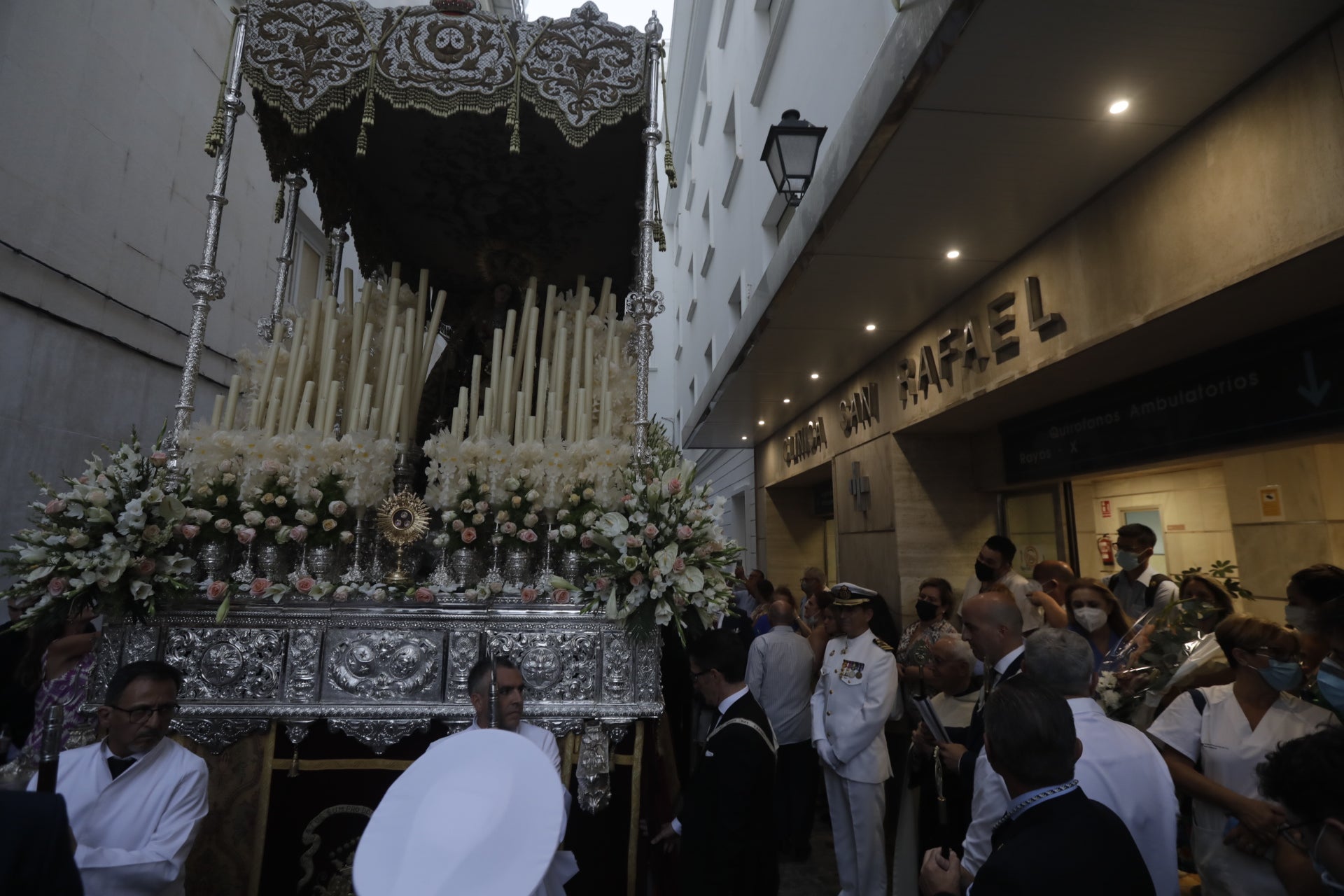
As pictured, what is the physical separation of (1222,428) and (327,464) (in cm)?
516

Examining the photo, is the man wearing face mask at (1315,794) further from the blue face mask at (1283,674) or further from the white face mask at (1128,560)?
the white face mask at (1128,560)

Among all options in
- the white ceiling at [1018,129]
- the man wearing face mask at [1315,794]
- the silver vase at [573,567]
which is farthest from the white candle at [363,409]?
the man wearing face mask at [1315,794]

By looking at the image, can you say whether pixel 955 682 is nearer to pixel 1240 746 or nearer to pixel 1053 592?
pixel 1240 746

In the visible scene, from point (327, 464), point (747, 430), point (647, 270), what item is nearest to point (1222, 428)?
point (647, 270)

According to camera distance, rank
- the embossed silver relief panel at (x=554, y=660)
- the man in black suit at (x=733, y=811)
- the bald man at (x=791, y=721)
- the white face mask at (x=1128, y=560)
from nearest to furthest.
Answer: the man in black suit at (x=733, y=811)
the embossed silver relief panel at (x=554, y=660)
the bald man at (x=791, y=721)
the white face mask at (x=1128, y=560)

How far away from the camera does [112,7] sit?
613 centimetres

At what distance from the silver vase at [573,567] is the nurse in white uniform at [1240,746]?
99.6 inches

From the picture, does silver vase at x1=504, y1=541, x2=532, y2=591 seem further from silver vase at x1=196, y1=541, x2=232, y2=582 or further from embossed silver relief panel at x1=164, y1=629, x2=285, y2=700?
silver vase at x1=196, y1=541, x2=232, y2=582

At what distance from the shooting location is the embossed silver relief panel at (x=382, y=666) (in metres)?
2.93

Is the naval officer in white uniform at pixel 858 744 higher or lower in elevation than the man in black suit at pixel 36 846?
lower

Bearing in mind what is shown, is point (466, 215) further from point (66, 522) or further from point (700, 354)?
point (700, 354)

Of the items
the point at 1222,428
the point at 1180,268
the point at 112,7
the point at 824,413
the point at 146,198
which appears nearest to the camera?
the point at 1180,268

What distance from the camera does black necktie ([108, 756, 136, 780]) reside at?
7.22 feet

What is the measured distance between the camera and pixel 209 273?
334cm
